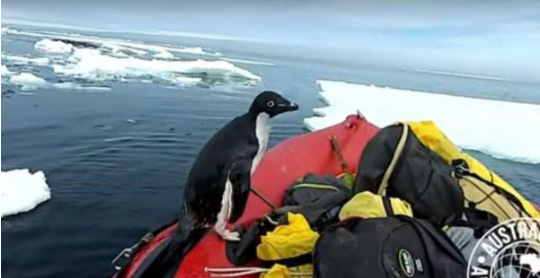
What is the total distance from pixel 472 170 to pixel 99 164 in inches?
94.8

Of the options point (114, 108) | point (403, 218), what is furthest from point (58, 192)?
point (114, 108)

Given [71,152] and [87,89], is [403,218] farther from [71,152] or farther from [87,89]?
[87,89]

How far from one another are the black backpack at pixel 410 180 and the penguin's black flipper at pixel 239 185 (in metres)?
0.34

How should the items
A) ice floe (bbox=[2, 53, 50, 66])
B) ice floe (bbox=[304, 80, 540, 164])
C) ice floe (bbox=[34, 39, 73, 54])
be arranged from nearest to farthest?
ice floe (bbox=[304, 80, 540, 164]), ice floe (bbox=[2, 53, 50, 66]), ice floe (bbox=[34, 39, 73, 54])

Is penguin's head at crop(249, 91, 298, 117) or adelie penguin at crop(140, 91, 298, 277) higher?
penguin's head at crop(249, 91, 298, 117)

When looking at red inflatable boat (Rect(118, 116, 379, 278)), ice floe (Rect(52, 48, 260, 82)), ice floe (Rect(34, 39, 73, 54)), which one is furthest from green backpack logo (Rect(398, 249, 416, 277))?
ice floe (Rect(34, 39, 73, 54))

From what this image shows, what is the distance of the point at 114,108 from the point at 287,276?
4560 mm

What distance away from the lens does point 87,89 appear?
21.4 feet

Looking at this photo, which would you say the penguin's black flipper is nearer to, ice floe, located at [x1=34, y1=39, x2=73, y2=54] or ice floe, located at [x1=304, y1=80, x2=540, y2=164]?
ice floe, located at [x1=304, y1=80, x2=540, y2=164]

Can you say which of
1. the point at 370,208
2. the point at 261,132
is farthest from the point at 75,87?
the point at 370,208

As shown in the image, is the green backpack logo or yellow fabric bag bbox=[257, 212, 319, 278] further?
yellow fabric bag bbox=[257, 212, 319, 278]

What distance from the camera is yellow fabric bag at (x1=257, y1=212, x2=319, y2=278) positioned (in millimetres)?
1183

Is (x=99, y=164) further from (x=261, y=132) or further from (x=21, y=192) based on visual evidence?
(x=261, y=132)

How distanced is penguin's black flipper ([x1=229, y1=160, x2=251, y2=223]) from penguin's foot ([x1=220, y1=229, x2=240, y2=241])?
0.08m
